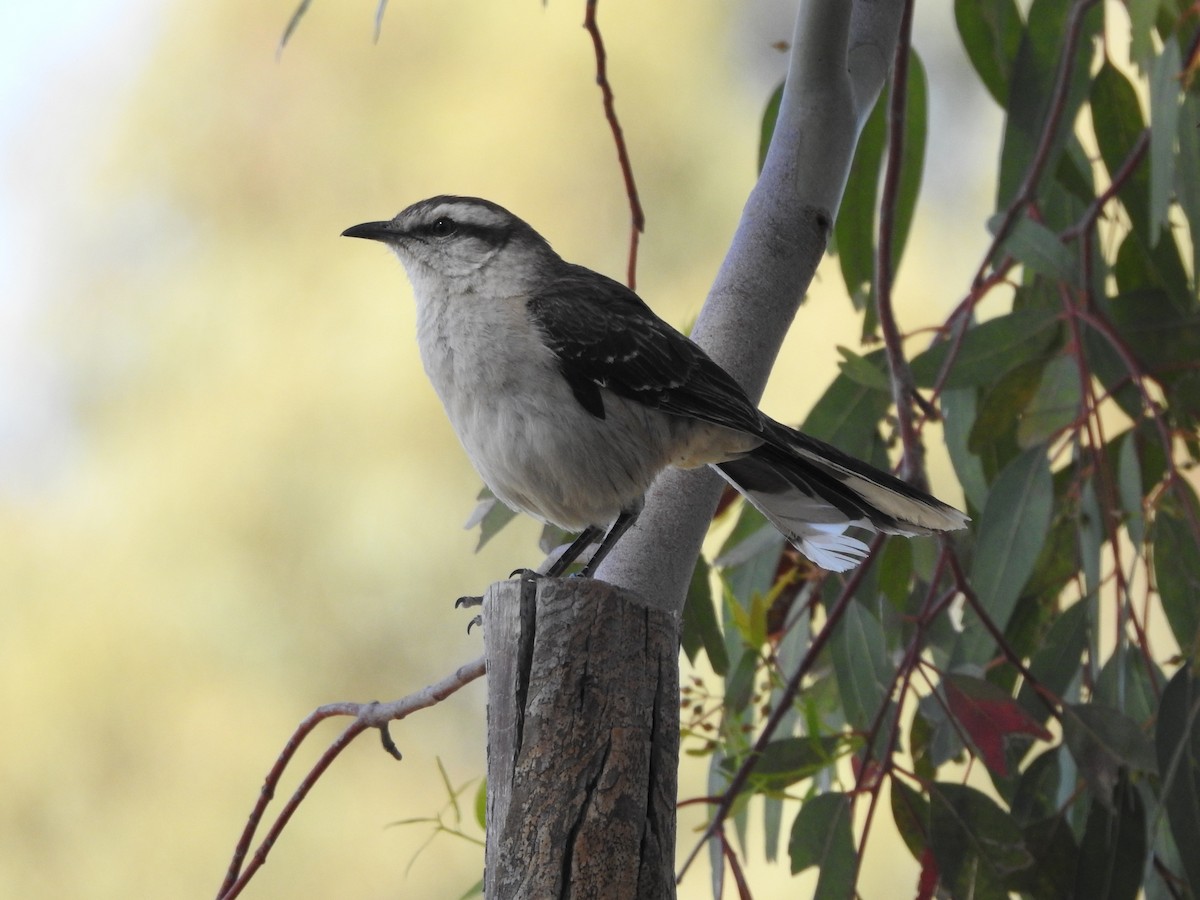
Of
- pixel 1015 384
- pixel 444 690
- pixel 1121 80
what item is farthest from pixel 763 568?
pixel 1121 80

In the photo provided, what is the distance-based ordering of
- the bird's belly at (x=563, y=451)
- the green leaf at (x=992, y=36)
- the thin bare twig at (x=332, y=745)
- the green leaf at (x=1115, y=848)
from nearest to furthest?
1. the thin bare twig at (x=332, y=745)
2. the bird's belly at (x=563, y=451)
3. the green leaf at (x=1115, y=848)
4. the green leaf at (x=992, y=36)

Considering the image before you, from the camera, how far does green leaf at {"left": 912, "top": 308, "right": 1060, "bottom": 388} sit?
7.40ft

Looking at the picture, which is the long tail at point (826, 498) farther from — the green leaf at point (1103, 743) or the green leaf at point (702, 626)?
the green leaf at point (1103, 743)

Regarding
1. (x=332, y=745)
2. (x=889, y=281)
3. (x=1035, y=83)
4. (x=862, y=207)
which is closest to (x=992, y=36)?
(x=1035, y=83)

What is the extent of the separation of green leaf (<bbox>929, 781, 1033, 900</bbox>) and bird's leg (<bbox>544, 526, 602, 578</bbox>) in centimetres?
64

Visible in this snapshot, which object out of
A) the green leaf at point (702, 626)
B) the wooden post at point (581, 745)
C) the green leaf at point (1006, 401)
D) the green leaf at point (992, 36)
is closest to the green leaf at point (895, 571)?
the green leaf at point (1006, 401)

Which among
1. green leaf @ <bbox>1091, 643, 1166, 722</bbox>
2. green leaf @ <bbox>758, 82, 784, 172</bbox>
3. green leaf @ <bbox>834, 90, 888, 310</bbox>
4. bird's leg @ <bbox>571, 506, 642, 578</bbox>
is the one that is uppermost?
green leaf @ <bbox>758, 82, 784, 172</bbox>

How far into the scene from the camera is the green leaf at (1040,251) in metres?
2.19

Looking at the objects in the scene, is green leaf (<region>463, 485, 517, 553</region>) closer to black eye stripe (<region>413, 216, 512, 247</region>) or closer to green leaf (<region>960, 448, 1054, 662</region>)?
black eye stripe (<region>413, 216, 512, 247</region>)

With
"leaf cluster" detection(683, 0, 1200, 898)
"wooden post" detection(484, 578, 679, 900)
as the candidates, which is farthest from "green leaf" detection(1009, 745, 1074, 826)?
"wooden post" detection(484, 578, 679, 900)

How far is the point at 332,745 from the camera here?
1683 mm

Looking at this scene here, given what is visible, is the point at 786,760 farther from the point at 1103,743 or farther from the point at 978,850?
the point at 1103,743

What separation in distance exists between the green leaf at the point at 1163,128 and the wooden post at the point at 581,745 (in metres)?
1.22

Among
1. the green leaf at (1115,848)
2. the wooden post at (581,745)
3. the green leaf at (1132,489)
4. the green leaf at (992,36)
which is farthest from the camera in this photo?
the green leaf at (992,36)
